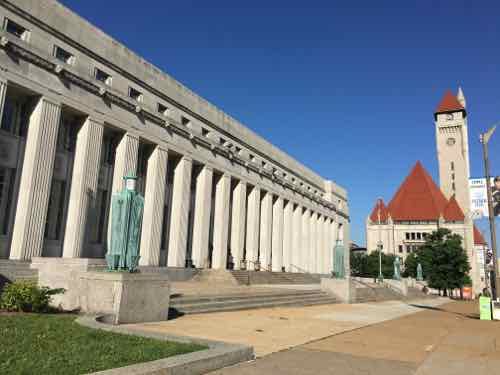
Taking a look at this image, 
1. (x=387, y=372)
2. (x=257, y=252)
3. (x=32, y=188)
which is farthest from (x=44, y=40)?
(x=257, y=252)

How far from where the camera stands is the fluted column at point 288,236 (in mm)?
45250

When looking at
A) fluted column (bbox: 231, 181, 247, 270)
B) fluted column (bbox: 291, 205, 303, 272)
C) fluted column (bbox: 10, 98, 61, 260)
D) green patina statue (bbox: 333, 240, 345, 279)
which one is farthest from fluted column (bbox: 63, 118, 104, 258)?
fluted column (bbox: 291, 205, 303, 272)

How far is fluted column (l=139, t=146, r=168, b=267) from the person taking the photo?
26.6 meters

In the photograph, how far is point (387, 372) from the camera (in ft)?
21.7

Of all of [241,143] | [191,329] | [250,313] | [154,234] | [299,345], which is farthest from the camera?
[241,143]

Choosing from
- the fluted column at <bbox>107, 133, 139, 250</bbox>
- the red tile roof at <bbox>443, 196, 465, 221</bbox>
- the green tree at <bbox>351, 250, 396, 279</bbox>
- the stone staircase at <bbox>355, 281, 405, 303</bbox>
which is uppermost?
the red tile roof at <bbox>443, 196, 465, 221</bbox>

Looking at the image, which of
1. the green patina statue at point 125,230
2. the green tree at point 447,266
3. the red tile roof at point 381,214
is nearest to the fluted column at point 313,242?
the green tree at point 447,266

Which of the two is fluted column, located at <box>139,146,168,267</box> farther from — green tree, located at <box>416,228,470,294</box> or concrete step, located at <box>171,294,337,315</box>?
green tree, located at <box>416,228,470,294</box>

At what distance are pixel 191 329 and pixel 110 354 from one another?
4.38m

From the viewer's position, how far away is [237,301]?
54.2 feet

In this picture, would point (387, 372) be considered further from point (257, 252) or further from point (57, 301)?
point (257, 252)

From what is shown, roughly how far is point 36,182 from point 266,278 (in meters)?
18.9

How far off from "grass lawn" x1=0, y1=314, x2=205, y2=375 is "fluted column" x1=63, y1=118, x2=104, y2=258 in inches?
545

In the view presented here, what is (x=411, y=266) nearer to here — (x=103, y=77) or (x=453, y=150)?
(x=453, y=150)
